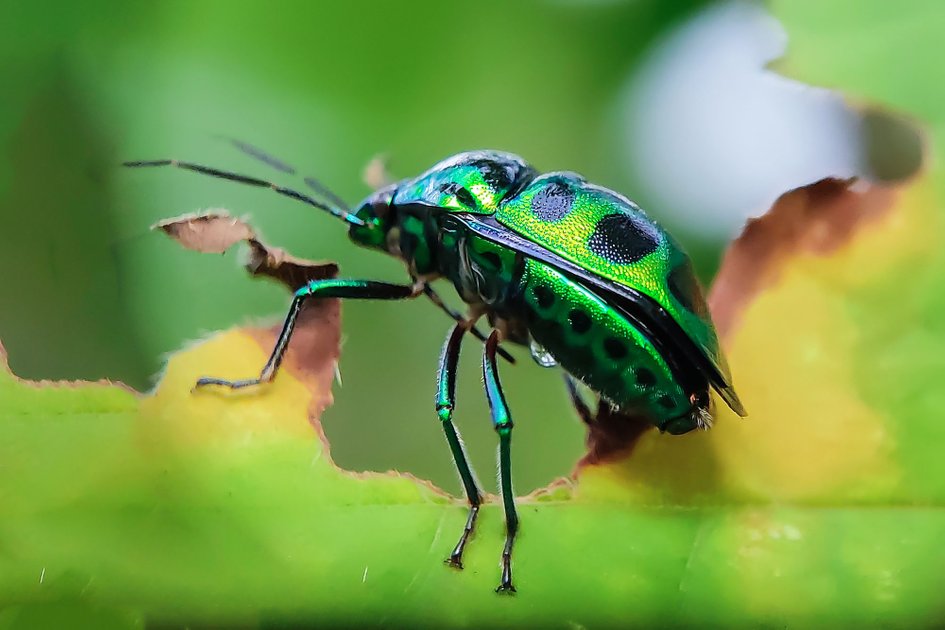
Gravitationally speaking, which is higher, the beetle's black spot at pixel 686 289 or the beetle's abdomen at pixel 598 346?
the beetle's black spot at pixel 686 289

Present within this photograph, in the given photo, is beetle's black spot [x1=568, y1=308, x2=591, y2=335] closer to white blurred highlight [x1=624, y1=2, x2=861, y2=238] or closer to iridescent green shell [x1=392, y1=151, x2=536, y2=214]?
iridescent green shell [x1=392, y1=151, x2=536, y2=214]

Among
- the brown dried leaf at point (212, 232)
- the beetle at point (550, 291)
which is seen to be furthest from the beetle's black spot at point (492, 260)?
the brown dried leaf at point (212, 232)

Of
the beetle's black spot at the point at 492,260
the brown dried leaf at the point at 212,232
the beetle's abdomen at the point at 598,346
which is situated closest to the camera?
the beetle's abdomen at the point at 598,346

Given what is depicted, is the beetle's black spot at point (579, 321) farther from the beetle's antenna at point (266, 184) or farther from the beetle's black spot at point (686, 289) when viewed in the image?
the beetle's antenna at point (266, 184)

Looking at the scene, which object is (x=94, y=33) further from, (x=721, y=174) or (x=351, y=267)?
(x=721, y=174)

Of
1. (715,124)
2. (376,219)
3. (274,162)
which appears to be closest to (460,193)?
(376,219)

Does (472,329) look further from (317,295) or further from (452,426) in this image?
(317,295)

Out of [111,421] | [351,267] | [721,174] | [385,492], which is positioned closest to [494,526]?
[385,492]
